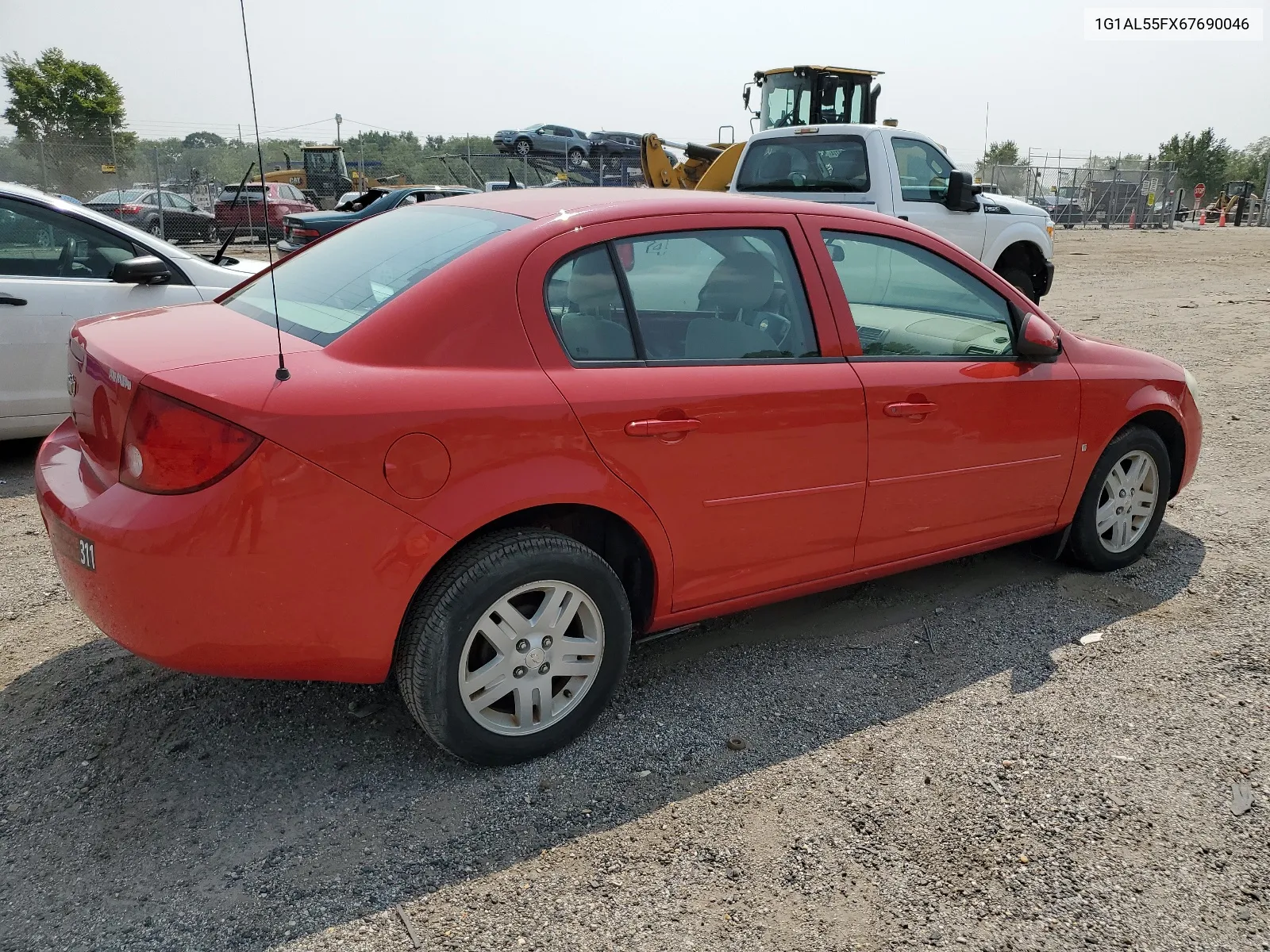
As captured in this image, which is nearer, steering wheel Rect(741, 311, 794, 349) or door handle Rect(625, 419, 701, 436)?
door handle Rect(625, 419, 701, 436)

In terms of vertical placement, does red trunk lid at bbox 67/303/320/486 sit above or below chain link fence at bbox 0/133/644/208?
below

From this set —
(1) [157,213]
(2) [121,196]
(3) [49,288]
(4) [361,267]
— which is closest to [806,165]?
(3) [49,288]

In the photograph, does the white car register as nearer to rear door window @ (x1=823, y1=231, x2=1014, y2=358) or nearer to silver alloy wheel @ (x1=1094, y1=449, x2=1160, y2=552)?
rear door window @ (x1=823, y1=231, x2=1014, y2=358)

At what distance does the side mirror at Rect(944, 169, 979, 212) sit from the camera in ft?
32.0

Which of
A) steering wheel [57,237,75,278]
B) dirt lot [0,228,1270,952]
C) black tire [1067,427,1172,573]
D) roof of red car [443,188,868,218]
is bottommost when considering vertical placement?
dirt lot [0,228,1270,952]

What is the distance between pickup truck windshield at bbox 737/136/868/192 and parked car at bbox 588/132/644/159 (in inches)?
927

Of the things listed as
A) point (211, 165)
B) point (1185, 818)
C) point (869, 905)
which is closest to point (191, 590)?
point (869, 905)

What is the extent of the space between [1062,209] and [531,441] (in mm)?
39643

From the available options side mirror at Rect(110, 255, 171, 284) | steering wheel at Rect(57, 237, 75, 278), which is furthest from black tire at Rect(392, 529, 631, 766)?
steering wheel at Rect(57, 237, 75, 278)

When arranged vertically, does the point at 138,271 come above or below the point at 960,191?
below

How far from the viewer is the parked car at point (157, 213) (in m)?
20.7

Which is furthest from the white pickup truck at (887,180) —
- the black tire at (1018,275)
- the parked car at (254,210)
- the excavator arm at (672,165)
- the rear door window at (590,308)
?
the parked car at (254,210)

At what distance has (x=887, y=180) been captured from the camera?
31.4ft

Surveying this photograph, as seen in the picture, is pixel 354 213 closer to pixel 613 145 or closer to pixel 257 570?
pixel 257 570
